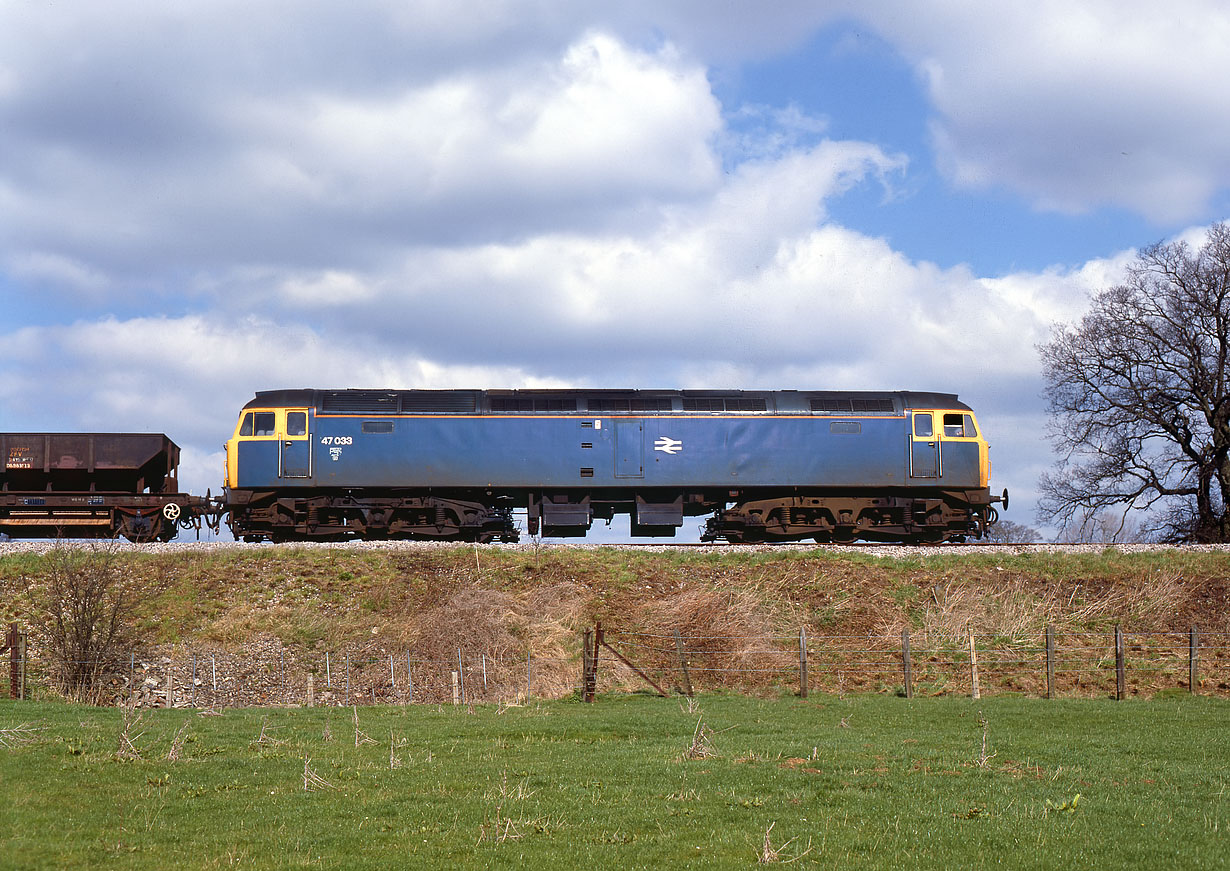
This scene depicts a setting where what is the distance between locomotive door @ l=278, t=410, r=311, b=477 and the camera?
3303 cm

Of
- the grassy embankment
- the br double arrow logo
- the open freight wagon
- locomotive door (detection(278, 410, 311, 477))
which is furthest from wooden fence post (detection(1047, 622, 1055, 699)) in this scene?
the open freight wagon

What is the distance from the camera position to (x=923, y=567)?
31.3 metres

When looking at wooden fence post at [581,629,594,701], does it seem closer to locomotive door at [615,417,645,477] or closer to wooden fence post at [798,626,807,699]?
wooden fence post at [798,626,807,699]

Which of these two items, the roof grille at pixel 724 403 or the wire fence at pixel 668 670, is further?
the roof grille at pixel 724 403

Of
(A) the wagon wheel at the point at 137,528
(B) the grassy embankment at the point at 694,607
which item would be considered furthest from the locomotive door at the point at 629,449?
(A) the wagon wheel at the point at 137,528

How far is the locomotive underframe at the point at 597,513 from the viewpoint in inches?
1326

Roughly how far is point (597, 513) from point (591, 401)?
3.69 m

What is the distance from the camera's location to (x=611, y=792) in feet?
43.4

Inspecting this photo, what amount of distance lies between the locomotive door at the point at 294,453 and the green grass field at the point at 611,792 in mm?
13451

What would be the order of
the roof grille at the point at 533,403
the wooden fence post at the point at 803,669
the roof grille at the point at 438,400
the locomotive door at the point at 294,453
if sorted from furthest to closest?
the roof grille at the point at 533,403 < the roof grille at the point at 438,400 < the locomotive door at the point at 294,453 < the wooden fence post at the point at 803,669

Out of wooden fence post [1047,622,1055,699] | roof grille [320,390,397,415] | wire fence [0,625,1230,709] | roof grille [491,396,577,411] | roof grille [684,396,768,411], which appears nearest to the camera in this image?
wooden fence post [1047,622,1055,699]

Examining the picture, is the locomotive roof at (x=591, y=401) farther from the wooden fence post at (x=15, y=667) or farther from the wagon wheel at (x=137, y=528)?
the wooden fence post at (x=15, y=667)

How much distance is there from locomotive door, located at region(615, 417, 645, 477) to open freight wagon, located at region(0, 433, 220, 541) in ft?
41.4

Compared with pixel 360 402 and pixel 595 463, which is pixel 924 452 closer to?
pixel 595 463
